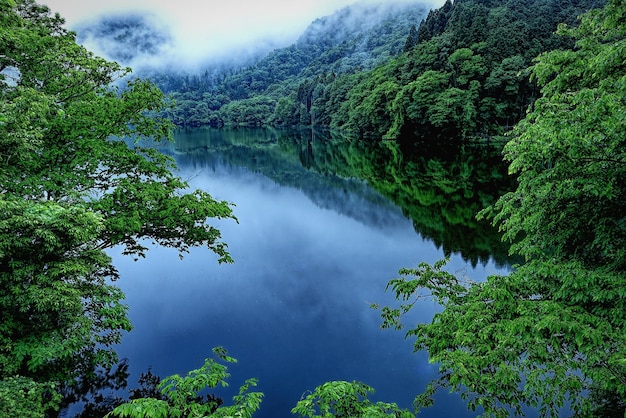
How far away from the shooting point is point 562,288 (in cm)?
768

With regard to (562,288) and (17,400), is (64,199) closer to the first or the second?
(17,400)

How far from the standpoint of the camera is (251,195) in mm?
44312

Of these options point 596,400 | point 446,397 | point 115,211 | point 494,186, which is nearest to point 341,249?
point 446,397

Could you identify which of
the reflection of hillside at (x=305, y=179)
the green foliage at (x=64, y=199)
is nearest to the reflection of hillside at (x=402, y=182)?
the reflection of hillside at (x=305, y=179)

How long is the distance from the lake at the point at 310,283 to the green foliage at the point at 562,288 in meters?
5.39

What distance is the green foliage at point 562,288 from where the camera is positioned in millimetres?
6594

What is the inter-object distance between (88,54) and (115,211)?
6.63m

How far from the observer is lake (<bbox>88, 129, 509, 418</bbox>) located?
14312mm

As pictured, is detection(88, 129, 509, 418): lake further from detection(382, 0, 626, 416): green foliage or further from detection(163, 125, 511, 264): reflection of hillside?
detection(382, 0, 626, 416): green foliage

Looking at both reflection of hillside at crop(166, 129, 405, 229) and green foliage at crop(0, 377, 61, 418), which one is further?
reflection of hillside at crop(166, 129, 405, 229)

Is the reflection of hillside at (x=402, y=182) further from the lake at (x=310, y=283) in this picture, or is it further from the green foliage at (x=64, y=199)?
the green foliage at (x=64, y=199)

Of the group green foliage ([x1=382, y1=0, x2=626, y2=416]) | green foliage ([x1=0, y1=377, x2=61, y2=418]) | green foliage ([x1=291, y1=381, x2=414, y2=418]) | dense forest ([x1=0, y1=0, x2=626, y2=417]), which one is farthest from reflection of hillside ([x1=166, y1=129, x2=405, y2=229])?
green foliage ([x1=0, y1=377, x2=61, y2=418])

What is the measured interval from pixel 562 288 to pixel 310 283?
15.0m

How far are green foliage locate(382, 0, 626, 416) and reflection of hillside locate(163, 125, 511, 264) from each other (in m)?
14.2
